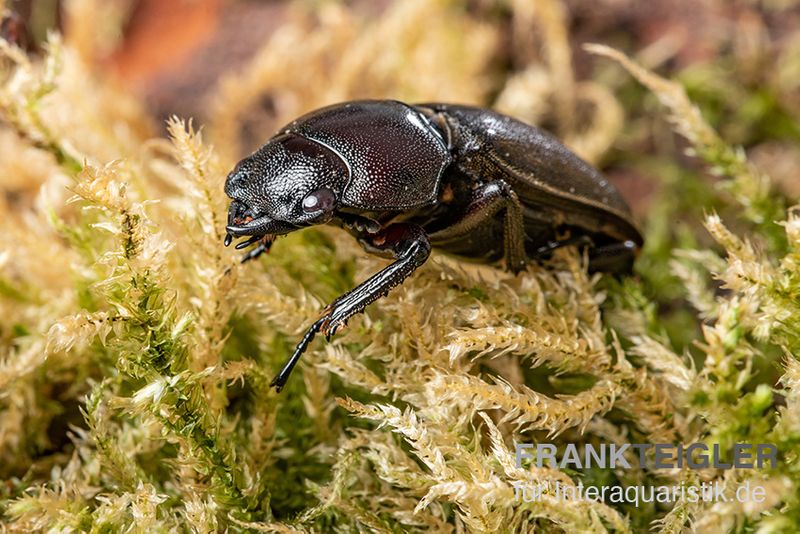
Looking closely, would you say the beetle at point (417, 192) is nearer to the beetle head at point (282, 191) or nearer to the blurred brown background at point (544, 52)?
the beetle head at point (282, 191)

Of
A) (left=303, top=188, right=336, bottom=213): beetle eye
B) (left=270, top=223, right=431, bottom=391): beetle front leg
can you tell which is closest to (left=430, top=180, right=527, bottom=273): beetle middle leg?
(left=270, top=223, right=431, bottom=391): beetle front leg

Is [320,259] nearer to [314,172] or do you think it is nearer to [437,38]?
[314,172]

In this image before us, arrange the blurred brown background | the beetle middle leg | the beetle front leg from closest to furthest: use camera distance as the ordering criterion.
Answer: the beetle front leg, the beetle middle leg, the blurred brown background

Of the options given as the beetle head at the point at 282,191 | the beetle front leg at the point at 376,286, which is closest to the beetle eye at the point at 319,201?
the beetle head at the point at 282,191

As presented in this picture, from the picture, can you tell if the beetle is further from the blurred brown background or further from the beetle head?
the blurred brown background

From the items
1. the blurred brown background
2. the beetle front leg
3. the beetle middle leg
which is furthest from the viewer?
the blurred brown background

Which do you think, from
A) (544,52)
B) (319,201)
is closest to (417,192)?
(319,201)
